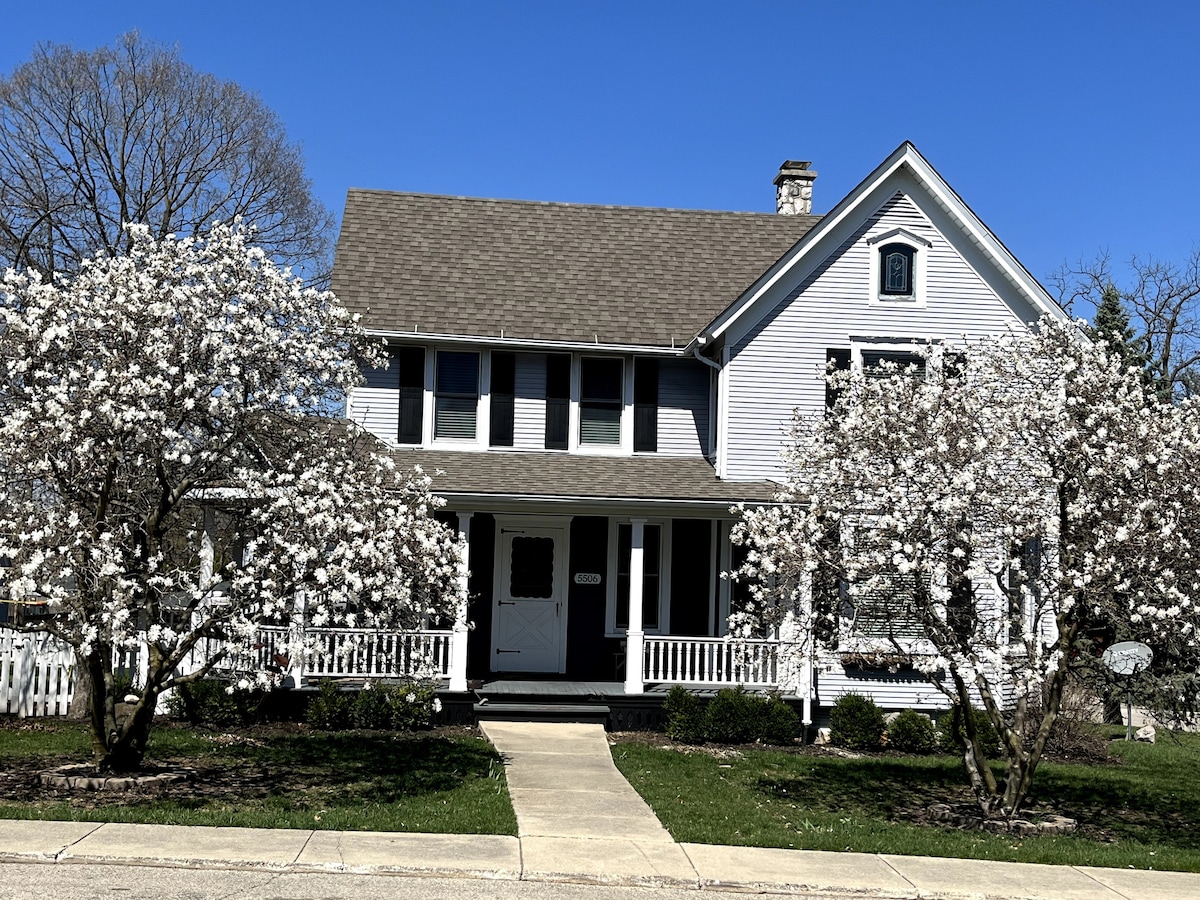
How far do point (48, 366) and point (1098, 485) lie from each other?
10256 mm

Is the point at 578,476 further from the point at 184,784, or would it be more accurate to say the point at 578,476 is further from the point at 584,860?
the point at 584,860

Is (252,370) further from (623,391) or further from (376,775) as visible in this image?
(623,391)

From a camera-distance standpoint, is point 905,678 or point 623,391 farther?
point 623,391

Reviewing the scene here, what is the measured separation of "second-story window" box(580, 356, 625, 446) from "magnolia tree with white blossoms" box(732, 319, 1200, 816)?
7.02m

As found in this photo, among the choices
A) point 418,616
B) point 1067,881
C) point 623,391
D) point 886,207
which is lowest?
point 1067,881

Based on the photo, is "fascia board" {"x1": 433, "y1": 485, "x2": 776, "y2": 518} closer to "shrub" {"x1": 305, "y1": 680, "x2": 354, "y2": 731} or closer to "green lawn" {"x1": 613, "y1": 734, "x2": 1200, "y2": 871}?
"shrub" {"x1": 305, "y1": 680, "x2": 354, "y2": 731}

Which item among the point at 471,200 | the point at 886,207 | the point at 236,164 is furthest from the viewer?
the point at 236,164

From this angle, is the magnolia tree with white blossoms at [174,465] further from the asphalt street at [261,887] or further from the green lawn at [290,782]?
the asphalt street at [261,887]

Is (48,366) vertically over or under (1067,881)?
over

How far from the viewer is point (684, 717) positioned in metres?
17.6

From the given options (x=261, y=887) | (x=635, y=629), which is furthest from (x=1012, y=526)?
(x=261, y=887)

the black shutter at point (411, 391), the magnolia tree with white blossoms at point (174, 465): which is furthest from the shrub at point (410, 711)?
the black shutter at point (411, 391)

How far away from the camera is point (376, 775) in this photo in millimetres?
14078

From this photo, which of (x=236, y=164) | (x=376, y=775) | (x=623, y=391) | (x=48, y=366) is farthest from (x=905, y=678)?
(x=236, y=164)
